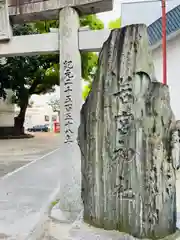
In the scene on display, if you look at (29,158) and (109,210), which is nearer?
(109,210)

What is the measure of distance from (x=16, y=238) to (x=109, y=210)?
2174 mm

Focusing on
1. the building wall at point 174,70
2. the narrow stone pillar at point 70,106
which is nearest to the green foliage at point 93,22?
the building wall at point 174,70

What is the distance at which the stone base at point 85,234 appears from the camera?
239cm

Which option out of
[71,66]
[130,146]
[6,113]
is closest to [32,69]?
[6,113]

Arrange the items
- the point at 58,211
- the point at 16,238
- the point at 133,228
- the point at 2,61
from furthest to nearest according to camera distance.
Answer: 1. the point at 2,61
2. the point at 58,211
3. the point at 16,238
4. the point at 133,228

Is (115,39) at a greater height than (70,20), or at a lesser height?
lesser

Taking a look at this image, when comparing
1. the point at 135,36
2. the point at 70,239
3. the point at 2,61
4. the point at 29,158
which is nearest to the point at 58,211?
the point at 70,239

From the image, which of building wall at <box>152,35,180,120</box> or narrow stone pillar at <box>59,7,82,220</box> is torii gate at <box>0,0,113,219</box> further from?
building wall at <box>152,35,180,120</box>

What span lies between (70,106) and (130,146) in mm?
2395

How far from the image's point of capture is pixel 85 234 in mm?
2473

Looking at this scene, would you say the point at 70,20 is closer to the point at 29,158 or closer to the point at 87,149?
the point at 87,149

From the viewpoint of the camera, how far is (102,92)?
262cm

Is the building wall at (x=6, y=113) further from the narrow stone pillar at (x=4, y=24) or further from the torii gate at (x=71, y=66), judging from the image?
the torii gate at (x=71, y=66)

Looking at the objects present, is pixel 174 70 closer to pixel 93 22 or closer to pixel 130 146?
pixel 130 146
